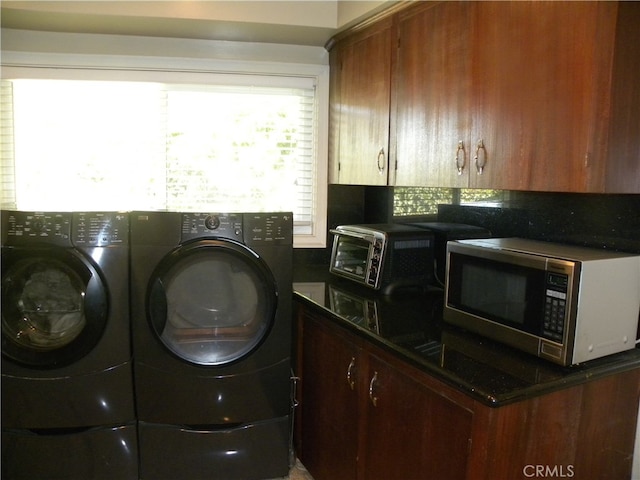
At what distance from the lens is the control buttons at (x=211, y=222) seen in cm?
219

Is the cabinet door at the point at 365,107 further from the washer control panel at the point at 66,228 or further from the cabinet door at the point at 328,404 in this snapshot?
the washer control panel at the point at 66,228

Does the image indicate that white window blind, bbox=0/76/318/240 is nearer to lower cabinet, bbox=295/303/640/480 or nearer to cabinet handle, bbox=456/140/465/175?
lower cabinet, bbox=295/303/640/480

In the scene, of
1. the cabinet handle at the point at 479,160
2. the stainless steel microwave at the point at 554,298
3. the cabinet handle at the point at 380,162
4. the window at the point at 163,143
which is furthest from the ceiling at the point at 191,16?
the stainless steel microwave at the point at 554,298

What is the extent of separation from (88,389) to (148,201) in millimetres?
1136

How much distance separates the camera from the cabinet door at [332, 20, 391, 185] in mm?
2352

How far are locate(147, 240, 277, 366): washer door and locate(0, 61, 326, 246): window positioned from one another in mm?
851

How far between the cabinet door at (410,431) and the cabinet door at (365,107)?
103cm

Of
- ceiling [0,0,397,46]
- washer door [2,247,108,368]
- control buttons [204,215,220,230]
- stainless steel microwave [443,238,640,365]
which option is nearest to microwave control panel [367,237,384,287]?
stainless steel microwave [443,238,640,365]

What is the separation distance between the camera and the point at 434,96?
198cm

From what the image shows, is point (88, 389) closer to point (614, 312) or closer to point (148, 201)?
point (148, 201)

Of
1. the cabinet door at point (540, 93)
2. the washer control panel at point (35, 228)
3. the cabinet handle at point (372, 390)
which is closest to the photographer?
the cabinet door at point (540, 93)

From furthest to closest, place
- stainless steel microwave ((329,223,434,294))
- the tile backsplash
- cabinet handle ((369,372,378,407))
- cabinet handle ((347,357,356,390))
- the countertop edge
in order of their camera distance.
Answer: stainless steel microwave ((329,223,434,294)) < cabinet handle ((347,357,356,390)) < cabinet handle ((369,372,378,407)) < the tile backsplash < the countertop edge

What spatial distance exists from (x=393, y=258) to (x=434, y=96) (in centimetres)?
74

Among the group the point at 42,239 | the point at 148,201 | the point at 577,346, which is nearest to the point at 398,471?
the point at 577,346
